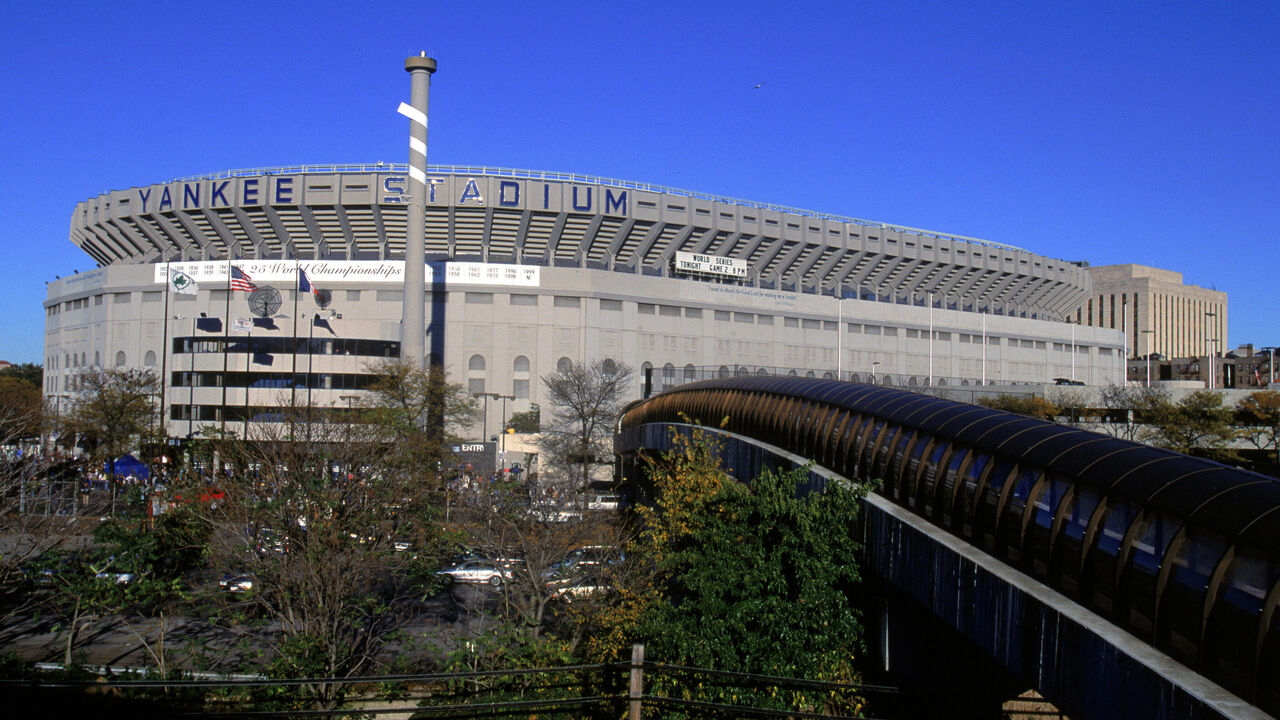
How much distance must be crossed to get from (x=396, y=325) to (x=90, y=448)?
69.6 feet

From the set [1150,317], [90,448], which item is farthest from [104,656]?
[1150,317]

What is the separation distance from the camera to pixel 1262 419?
2025 inches

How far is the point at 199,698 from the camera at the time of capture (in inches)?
571

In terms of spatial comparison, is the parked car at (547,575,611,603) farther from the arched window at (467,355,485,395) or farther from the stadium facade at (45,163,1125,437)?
the arched window at (467,355,485,395)

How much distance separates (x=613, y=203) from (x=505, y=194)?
9.17 meters

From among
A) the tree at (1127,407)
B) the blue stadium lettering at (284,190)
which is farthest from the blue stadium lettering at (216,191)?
the tree at (1127,407)

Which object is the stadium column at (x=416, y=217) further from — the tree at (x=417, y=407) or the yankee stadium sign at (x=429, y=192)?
the yankee stadium sign at (x=429, y=192)

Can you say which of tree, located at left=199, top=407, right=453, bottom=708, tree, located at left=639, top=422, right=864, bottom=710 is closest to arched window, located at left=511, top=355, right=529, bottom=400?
tree, located at left=199, top=407, right=453, bottom=708

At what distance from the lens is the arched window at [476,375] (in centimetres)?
7006

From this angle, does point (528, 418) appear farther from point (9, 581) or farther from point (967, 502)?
point (967, 502)

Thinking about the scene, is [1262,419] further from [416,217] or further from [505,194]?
[416,217]

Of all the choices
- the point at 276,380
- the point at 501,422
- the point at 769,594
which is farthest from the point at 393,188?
the point at 769,594

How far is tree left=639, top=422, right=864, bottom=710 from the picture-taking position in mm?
13148

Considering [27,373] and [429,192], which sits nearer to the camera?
[429,192]
